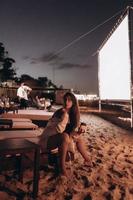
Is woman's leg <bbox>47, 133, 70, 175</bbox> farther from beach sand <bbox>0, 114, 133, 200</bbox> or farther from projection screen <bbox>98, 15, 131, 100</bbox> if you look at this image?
projection screen <bbox>98, 15, 131, 100</bbox>

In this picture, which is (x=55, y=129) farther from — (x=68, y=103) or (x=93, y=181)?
(x=93, y=181)

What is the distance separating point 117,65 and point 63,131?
20.3ft

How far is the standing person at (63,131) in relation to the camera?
3.74m

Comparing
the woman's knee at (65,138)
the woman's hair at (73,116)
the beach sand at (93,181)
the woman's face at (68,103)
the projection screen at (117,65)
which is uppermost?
the projection screen at (117,65)

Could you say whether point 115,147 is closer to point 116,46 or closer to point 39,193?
point 39,193

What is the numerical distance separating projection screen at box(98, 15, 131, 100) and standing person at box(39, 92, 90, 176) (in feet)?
14.1

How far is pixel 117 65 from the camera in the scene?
9547mm

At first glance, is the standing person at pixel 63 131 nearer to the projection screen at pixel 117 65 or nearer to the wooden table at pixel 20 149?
the wooden table at pixel 20 149

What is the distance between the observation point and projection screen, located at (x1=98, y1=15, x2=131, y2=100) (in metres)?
8.26

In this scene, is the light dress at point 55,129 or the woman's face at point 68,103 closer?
the light dress at point 55,129

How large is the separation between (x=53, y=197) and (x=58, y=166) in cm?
79

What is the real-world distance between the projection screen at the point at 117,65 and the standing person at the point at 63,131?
430 centimetres

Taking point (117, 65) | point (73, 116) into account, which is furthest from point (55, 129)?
point (117, 65)

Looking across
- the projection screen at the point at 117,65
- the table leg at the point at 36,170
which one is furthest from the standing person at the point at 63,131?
the projection screen at the point at 117,65
